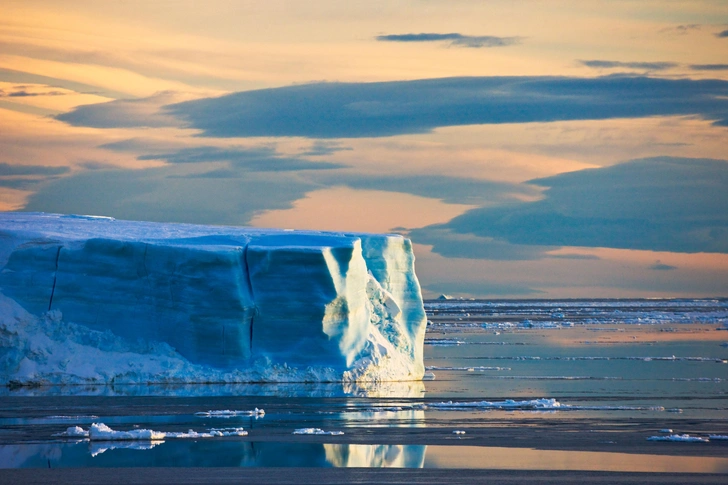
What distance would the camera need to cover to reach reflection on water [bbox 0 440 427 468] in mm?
11859

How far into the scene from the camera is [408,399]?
18734 millimetres

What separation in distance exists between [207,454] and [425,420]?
4.22 metres

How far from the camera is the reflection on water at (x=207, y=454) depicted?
11.9 meters

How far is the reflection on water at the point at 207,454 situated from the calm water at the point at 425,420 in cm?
2

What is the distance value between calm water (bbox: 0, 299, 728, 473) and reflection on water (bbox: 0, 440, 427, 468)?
23 mm

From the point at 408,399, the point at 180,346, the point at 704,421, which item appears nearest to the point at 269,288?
the point at 180,346

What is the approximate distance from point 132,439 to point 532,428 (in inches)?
217

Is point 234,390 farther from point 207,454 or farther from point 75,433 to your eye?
point 207,454

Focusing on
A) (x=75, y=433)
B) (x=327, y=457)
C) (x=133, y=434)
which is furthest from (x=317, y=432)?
(x=75, y=433)

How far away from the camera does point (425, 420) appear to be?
51.4 ft

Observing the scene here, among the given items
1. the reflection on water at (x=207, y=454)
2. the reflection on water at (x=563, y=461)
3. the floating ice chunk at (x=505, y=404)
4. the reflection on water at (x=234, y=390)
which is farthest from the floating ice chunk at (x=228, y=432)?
the reflection on water at (x=234, y=390)

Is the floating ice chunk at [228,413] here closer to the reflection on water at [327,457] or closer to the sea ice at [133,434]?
the sea ice at [133,434]

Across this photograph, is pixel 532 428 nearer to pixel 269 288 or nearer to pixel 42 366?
pixel 269 288

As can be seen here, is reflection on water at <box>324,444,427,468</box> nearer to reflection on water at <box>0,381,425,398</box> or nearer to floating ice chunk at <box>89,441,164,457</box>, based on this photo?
floating ice chunk at <box>89,441,164,457</box>
